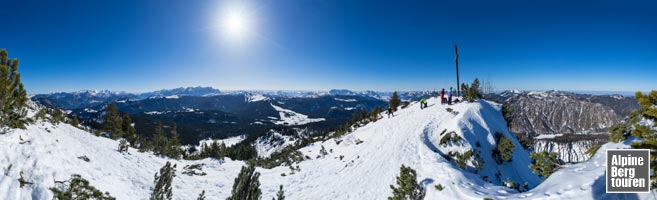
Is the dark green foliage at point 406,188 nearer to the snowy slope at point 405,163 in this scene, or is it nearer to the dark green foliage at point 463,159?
the snowy slope at point 405,163

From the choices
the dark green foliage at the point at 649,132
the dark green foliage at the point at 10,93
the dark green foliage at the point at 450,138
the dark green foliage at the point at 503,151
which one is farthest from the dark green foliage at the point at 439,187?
the dark green foliage at the point at 10,93

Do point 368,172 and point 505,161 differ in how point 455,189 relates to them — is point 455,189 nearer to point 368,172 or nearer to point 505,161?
point 368,172

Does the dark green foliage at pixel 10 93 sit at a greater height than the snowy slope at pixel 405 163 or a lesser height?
greater

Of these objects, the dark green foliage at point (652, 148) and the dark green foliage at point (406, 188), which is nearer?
the dark green foliage at point (652, 148)

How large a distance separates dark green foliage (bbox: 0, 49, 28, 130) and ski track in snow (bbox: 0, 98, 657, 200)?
1.68 feet

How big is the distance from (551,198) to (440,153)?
13.3 meters

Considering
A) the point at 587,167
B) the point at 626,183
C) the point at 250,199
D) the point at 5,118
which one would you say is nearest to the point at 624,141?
the point at 587,167
